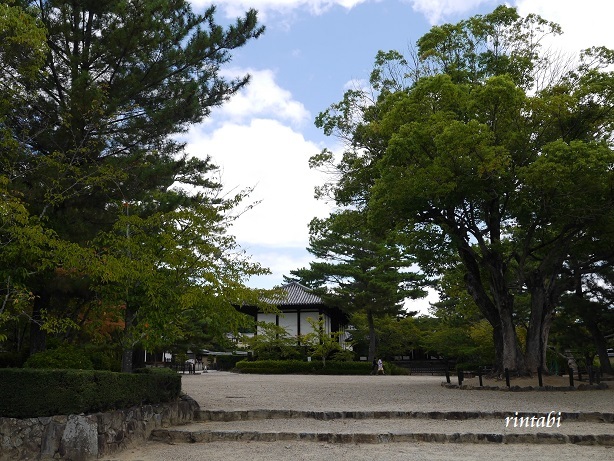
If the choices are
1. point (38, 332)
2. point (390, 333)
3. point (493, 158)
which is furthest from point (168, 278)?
point (390, 333)

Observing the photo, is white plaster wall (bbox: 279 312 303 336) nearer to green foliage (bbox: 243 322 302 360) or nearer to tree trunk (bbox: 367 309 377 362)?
green foliage (bbox: 243 322 302 360)

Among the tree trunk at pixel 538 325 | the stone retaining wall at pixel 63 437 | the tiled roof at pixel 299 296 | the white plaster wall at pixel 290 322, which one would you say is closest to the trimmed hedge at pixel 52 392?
the stone retaining wall at pixel 63 437

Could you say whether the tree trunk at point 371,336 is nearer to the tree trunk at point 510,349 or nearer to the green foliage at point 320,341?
the green foliage at point 320,341

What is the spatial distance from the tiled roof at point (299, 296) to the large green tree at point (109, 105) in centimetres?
2188

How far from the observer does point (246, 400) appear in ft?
42.3

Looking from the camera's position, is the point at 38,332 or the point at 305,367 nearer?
the point at 38,332

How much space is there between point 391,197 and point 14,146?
9.84 metres

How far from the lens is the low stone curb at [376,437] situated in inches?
310

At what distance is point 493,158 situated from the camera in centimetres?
1427

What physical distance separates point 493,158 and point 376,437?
894 centimetres

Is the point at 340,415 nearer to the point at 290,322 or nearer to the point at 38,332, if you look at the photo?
the point at 38,332

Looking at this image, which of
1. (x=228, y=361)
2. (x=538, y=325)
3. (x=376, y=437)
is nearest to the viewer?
(x=376, y=437)

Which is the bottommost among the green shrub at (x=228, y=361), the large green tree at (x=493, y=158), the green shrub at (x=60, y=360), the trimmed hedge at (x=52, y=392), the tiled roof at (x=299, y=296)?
the green shrub at (x=228, y=361)

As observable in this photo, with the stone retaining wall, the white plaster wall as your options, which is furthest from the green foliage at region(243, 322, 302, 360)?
the stone retaining wall
